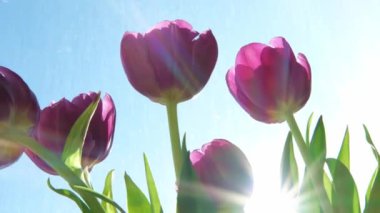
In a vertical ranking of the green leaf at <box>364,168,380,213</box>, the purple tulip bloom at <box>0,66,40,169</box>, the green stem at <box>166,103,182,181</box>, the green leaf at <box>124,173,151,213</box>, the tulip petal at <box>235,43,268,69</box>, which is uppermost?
the tulip petal at <box>235,43,268,69</box>

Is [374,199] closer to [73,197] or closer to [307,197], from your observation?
[307,197]

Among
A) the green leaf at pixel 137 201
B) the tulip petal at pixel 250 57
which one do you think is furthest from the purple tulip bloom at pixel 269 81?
the green leaf at pixel 137 201

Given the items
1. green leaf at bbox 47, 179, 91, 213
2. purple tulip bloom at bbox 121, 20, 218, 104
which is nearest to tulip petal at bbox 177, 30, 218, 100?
purple tulip bloom at bbox 121, 20, 218, 104

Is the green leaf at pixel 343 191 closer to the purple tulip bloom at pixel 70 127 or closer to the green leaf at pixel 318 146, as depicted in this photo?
the green leaf at pixel 318 146

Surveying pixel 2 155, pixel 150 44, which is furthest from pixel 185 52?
pixel 2 155

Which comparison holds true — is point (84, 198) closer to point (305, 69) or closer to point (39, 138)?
point (39, 138)

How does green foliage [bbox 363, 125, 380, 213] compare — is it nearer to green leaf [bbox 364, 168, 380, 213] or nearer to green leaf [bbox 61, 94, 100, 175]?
green leaf [bbox 364, 168, 380, 213]
